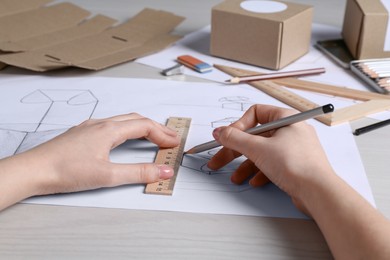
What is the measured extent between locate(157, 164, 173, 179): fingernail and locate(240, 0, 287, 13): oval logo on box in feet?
1.50

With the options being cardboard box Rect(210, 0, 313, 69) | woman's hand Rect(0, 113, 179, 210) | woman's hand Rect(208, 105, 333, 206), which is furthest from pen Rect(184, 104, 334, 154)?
cardboard box Rect(210, 0, 313, 69)

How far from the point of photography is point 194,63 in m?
1.03

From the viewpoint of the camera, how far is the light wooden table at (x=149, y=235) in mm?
563

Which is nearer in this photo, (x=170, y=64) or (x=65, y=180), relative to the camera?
(x=65, y=180)

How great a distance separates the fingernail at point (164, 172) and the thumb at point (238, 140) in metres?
0.08

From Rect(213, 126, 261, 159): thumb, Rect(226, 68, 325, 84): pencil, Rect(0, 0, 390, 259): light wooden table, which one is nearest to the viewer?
Rect(0, 0, 390, 259): light wooden table

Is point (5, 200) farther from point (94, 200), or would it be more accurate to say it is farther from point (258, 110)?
point (258, 110)

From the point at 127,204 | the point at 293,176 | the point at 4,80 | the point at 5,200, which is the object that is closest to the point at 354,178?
the point at 293,176

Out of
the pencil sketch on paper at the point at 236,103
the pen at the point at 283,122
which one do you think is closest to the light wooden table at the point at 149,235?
the pen at the point at 283,122

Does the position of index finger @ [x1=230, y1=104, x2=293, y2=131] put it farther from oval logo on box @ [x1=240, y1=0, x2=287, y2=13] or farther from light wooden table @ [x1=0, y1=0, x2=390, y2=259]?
oval logo on box @ [x1=240, y1=0, x2=287, y2=13]

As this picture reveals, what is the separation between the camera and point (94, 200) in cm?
64

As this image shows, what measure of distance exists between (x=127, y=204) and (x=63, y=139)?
0.12 meters

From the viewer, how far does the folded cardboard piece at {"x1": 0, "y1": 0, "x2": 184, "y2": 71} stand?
1.00 m

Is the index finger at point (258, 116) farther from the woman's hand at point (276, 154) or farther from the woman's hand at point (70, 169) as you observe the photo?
the woman's hand at point (70, 169)
